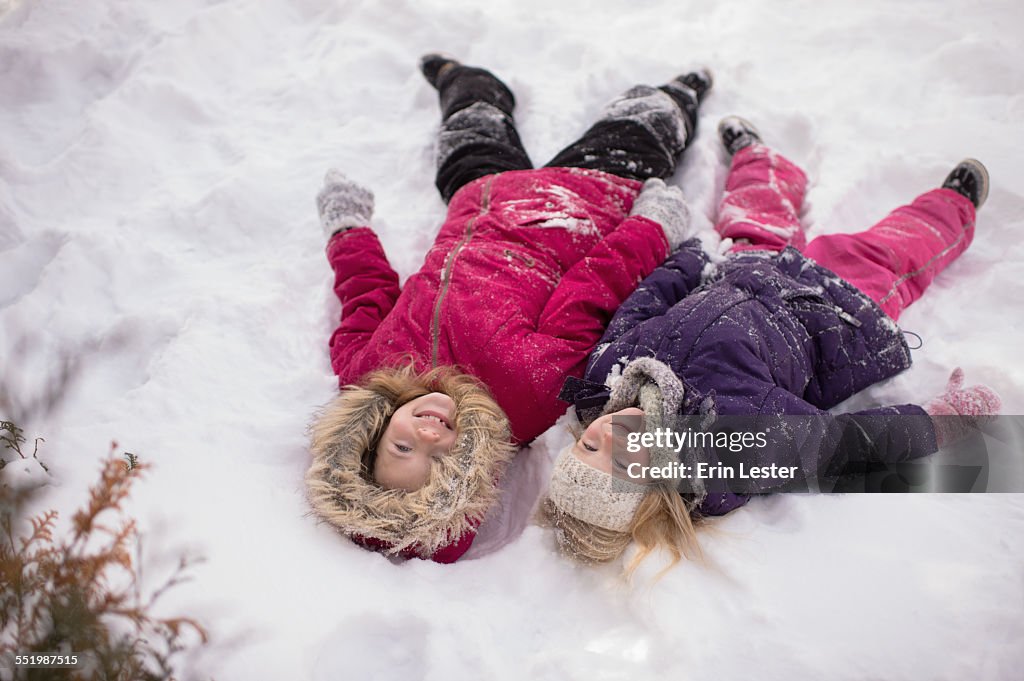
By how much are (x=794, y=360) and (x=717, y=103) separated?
1.43m

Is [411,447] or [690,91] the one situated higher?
[690,91]

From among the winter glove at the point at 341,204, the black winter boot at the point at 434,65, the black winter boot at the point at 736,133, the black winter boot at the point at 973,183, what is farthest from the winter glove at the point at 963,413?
the black winter boot at the point at 434,65

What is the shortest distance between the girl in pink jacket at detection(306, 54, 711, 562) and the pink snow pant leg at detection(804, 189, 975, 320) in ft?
1.69

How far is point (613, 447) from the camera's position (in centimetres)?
154

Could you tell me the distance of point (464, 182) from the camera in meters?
2.46

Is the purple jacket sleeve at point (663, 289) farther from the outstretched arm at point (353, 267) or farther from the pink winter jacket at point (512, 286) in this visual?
the outstretched arm at point (353, 267)

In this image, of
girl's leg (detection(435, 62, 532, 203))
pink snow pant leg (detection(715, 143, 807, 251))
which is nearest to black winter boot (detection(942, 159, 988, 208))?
pink snow pant leg (detection(715, 143, 807, 251))

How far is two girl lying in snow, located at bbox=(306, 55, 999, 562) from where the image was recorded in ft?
5.26

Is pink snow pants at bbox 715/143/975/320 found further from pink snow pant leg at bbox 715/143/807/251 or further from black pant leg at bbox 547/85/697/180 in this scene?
black pant leg at bbox 547/85/697/180

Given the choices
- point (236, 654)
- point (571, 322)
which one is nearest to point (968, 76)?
point (571, 322)

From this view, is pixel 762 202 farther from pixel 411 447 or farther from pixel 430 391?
pixel 411 447

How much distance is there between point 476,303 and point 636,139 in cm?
99

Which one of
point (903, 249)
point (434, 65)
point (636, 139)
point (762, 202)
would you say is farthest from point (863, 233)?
point (434, 65)

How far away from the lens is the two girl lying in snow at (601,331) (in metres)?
1.60
